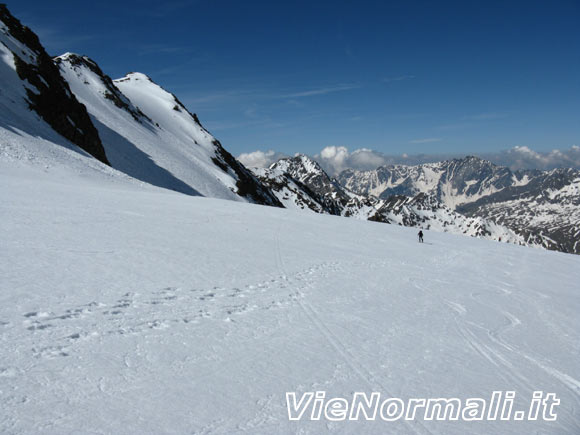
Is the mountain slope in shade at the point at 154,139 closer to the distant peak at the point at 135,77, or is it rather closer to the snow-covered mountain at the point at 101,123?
the snow-covered mountain at the point at 101,123

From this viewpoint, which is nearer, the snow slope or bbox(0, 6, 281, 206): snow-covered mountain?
the snow slope

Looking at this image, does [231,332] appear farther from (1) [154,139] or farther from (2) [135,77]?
(2) [135,77]

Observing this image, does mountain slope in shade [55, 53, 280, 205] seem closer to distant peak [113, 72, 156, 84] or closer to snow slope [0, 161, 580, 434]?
distant peak [113, 72, 156, 84]

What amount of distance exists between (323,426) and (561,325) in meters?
11.3

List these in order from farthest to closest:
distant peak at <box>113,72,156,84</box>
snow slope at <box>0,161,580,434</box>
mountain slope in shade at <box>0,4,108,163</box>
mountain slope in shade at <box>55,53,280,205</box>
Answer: distant peak at <box>113,72,156,84</box>
mountain slope in shade at <box>55,53,280,205</box>
mountain slope in shade at <box>0,4,108,163</box>
snow slope at <box>0,161,580,434</box>

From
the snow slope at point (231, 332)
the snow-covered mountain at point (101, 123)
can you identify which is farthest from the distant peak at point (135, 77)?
the snow slope at point (231, 332)

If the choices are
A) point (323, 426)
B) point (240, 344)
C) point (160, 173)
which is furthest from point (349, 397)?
point (160, 173)

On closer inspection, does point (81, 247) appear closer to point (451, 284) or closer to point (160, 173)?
point (451, 284)

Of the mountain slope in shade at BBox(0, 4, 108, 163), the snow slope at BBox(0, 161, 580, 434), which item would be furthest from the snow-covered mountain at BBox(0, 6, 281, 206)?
the snow slope at BBox(0, 161, 580, 434)

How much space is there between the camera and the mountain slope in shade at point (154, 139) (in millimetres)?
61812

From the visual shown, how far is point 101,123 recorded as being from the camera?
220ft

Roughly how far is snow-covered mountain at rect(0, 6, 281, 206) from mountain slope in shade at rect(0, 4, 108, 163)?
0.45ft

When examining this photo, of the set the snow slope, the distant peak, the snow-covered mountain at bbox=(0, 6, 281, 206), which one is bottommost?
the snow slope

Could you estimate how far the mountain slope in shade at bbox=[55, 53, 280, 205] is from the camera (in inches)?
2434
